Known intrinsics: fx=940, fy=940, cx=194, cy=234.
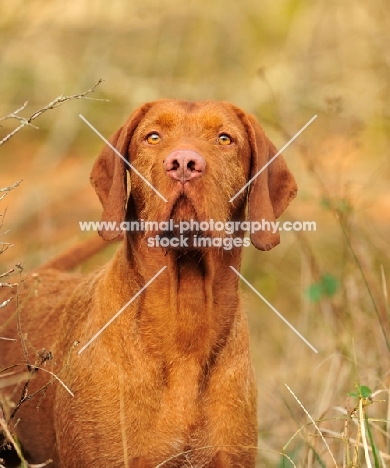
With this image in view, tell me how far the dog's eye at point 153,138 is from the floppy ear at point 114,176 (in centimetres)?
16

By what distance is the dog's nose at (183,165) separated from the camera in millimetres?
4473

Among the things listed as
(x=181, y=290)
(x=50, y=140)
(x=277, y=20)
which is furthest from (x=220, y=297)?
(x=277, y=20)

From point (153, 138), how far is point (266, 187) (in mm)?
670

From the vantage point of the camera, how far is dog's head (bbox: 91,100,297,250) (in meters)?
4.54

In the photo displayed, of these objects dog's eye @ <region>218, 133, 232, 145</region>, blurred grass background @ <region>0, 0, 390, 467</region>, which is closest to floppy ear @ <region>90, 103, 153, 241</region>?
dog's eye @ <region>218, 133, 232, 145</region>

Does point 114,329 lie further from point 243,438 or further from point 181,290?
point 243,438

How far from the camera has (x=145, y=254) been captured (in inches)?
191

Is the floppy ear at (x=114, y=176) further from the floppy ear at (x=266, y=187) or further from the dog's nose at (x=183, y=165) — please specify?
the floppy ear at (x=266, y=187)

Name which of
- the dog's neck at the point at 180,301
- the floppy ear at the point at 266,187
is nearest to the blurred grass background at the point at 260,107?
the floppy ear at the point at 266,187

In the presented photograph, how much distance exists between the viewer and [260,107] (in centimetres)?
1067

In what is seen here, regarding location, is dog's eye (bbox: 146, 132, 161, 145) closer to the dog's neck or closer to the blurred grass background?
the dog's neck

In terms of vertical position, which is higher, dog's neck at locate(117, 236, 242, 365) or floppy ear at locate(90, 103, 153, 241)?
floppy ear at locate(90, 103, 153, 241)

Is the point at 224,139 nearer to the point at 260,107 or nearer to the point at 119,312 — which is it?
the point at 119,312

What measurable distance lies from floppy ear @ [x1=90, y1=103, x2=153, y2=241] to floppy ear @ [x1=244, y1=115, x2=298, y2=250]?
63 cm
